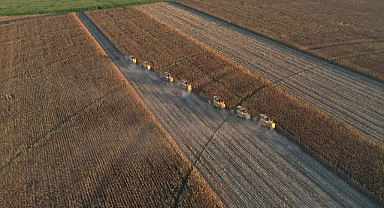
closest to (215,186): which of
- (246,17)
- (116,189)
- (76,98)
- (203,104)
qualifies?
(116,189)

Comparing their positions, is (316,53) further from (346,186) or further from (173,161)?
(173,161)

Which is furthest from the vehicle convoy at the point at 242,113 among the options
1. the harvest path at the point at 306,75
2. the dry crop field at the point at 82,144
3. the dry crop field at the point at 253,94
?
the harvest path at the point at 306,75

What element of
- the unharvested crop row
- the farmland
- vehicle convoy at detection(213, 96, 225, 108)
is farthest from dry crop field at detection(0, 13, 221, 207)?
the farmland

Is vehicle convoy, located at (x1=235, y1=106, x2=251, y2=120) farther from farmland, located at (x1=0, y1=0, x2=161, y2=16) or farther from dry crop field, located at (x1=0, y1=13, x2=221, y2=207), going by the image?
farmland, located at (x1=0, y1=0, x2=161, y2=16)

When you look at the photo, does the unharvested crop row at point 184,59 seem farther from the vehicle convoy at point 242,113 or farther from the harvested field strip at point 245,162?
the harvested field strip at point 245,162

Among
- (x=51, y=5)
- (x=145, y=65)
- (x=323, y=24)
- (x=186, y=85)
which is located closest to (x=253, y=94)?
(x=186, y=85)

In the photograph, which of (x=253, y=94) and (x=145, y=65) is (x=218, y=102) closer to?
(x=253, y=94)

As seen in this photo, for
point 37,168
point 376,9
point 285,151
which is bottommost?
point 37,168

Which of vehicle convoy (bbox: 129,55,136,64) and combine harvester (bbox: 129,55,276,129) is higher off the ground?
combine harvester (bbox: 129,55,276,129)
